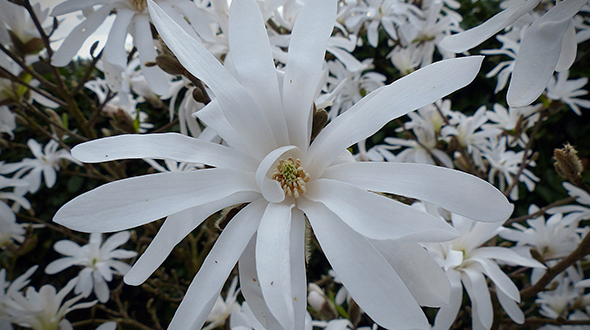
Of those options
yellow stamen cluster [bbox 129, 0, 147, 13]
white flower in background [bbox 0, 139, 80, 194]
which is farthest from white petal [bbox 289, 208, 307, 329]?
white flower in background [bbox 0, 139, 80, 194]

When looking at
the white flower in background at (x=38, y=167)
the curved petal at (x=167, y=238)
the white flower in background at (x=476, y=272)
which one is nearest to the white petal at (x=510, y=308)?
the white flower in background at (x=476, y=272)

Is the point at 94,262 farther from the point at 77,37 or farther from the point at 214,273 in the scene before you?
the point at 214,273

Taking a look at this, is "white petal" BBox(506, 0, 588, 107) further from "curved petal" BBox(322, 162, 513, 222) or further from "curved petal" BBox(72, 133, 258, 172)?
"curved petal" BBox(72, 133, 258, 172)

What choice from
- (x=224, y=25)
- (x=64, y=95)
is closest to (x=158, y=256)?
(x=224, y=25)

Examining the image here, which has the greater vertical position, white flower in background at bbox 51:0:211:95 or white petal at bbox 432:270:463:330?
white flower in background at bbox 51:0:211:95

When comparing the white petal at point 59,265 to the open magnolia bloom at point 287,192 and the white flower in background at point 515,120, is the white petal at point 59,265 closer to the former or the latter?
the open magnolia bloom at point 287,192

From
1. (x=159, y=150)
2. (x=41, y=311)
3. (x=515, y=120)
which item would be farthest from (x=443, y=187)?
(x=515, y=120)

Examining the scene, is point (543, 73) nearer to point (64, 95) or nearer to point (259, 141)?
point (259, 141)
